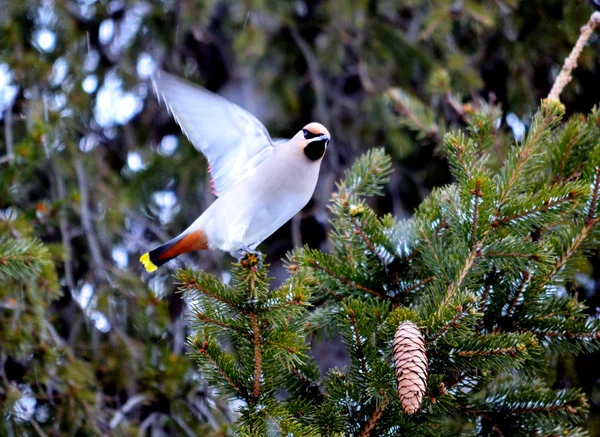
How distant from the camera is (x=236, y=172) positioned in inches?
112

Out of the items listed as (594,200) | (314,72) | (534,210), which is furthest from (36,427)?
(314,72)

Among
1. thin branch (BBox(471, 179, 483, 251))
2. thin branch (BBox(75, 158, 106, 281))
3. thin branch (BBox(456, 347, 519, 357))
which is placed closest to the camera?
thin branch (BBox(456, 347, 519, 357))

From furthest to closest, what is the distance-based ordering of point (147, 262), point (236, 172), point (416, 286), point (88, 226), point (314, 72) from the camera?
point (314, 72)
point (88, 226)
point (236, 172)
point (147, 262)
point (416, 286)

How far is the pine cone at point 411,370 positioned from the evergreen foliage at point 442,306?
3.0 inches

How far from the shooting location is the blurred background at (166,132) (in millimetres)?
3061

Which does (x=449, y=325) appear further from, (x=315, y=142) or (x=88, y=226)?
(x=88, y=226)

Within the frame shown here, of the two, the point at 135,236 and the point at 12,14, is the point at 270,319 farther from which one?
the point at 12,14

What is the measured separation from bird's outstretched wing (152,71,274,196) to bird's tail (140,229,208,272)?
266 mm

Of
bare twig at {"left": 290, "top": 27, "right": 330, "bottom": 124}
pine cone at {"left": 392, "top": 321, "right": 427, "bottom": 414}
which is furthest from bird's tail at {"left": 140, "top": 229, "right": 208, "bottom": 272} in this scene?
bare twig at {"left": 290, "top": 27, "right": 330, "bottom": 124}

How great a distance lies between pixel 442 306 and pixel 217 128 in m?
1.34

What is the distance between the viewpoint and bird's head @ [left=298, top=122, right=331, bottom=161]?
103 inches

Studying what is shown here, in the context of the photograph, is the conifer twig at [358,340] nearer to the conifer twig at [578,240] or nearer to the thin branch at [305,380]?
the thin branch at [305,380]

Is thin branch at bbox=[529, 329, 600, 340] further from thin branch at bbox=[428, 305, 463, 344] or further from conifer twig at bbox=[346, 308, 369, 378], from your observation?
conifer twig at bbox=[346, 308, 369, 378]

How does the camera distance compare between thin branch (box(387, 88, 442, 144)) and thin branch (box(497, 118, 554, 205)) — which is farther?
thin branch (box(387, 88, 442, 144))
